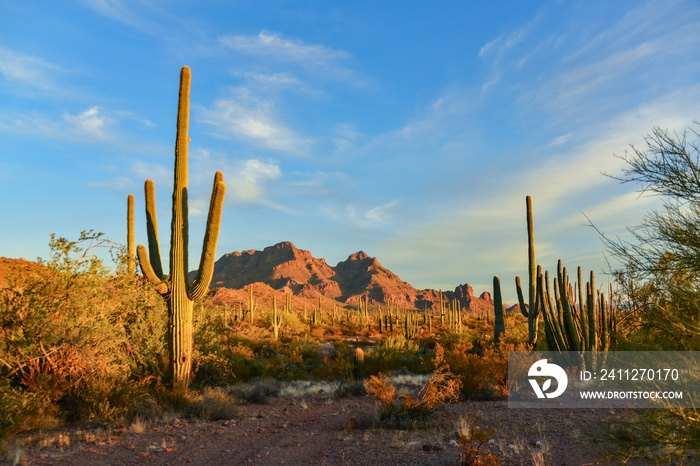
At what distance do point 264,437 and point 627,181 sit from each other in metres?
7.93

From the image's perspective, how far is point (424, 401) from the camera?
8.16 meters

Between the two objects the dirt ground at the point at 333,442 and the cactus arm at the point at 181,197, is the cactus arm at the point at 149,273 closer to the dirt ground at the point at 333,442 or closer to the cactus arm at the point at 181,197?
the cactus arm at the point at 181,197

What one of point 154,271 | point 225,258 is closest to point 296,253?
point 225,258

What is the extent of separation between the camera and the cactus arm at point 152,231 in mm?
11477

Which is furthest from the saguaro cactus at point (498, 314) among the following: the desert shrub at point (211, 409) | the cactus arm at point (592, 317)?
the desert shrub at point (211, 409)

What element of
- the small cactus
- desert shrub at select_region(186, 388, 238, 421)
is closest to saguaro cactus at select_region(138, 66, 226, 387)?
desert shrub at select_region(186, 388, 238, 421)

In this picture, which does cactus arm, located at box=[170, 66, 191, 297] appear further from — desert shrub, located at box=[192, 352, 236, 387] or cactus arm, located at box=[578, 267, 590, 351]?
cactus arm, located at box=[578, 267, 590, 351]

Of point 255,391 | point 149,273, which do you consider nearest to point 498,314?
point 255,391

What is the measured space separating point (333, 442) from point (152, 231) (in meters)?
7.90

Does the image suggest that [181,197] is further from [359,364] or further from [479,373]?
[479,373]

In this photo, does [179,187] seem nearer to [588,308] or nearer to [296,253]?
[588,308]

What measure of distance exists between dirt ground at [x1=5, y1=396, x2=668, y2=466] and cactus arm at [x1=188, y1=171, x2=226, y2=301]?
3.34 meters

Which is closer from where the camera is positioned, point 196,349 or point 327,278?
point 196,349

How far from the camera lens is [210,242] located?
10.8 meters
